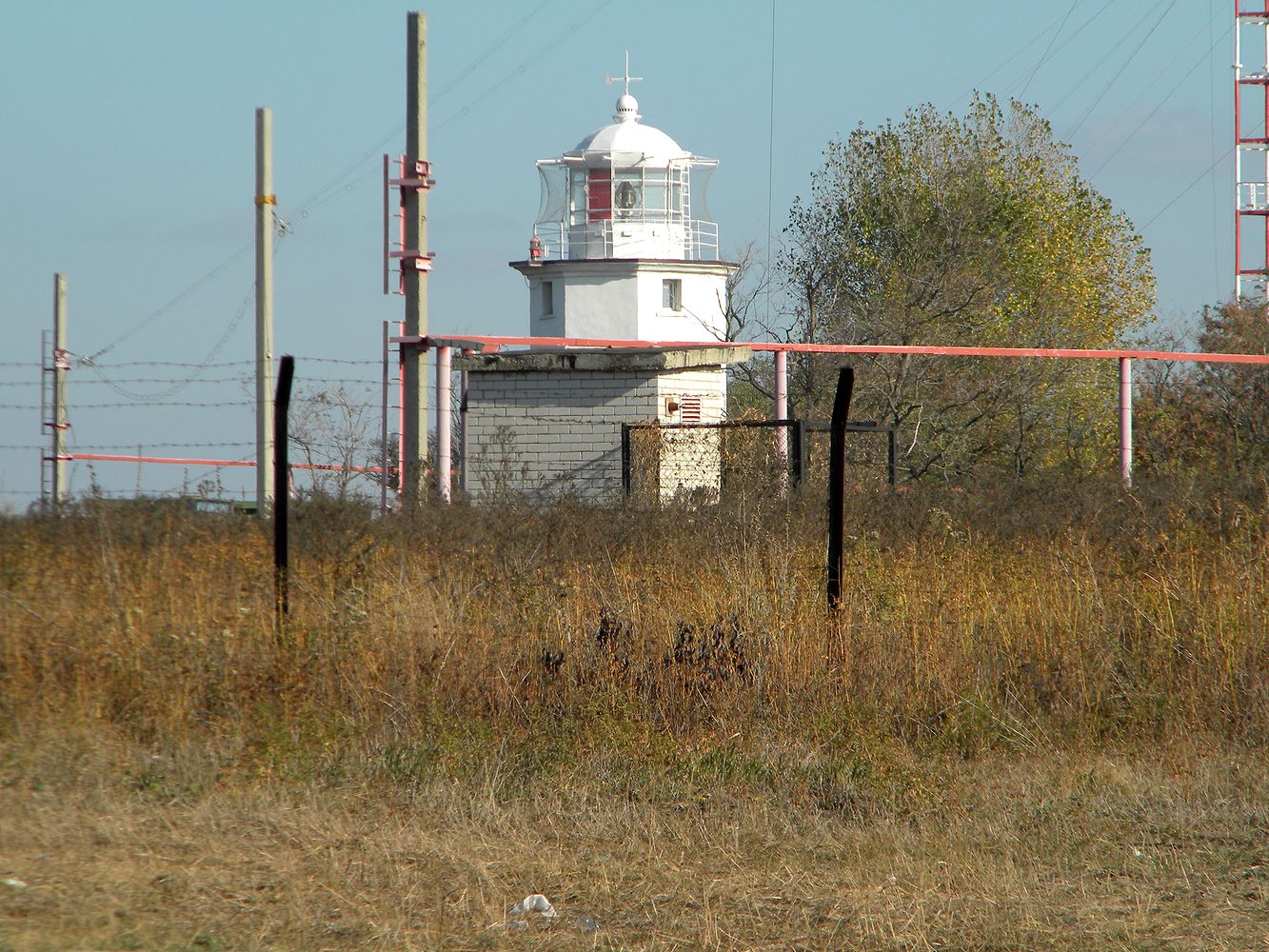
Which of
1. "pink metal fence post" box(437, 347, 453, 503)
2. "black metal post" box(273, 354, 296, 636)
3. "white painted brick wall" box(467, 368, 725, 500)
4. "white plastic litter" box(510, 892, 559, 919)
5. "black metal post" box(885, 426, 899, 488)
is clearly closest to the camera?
"white plastic litter" box(510, 892, 559, 919)

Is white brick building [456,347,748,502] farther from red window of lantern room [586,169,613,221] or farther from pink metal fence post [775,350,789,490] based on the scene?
red window of lantern room [586,169,613,221]

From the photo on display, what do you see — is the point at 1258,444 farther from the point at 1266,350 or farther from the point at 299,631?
the point at 299,631

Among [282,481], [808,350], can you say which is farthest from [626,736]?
[808,350]

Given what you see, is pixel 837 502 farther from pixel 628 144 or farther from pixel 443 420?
pixel 628 144

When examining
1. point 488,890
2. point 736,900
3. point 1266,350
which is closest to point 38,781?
point 488,890

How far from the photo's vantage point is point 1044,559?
8.71m

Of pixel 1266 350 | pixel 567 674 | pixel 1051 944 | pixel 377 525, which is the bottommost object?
pixel 1051 944

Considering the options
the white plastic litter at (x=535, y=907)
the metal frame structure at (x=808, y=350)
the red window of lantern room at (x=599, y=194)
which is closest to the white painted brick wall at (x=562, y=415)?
the metal frame structure at (x=808, y=350)

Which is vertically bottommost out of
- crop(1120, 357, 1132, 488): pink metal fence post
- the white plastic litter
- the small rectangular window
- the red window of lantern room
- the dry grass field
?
the white plastic litter

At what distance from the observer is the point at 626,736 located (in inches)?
251

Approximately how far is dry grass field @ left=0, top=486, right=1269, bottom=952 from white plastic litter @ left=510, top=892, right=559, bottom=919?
→ 48 mm

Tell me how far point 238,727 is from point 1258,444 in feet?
62.9

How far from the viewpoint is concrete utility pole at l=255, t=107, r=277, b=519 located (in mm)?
17188

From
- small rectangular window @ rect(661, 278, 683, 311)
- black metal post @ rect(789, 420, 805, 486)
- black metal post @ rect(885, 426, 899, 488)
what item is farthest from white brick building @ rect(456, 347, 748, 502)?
small rectangular window @ rect(661, 278, 683, 311)
